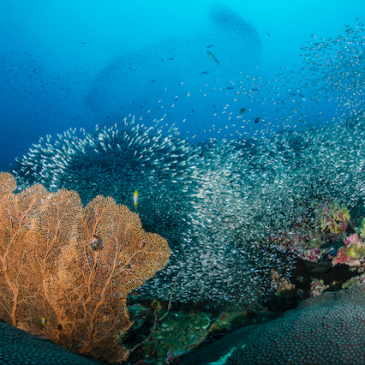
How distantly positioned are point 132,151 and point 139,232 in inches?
395

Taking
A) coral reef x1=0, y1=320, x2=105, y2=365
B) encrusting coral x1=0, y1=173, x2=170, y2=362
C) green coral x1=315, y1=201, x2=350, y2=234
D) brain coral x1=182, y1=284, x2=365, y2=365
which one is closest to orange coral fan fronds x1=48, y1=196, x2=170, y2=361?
encrusting coral x1=0, y1=173, x2=170, y2=362

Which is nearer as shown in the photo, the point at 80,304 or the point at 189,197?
the point at 80,304

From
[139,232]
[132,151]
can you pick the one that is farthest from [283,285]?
[132,151]

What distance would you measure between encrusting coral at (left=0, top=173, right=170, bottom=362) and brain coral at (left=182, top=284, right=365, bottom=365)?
1.86m

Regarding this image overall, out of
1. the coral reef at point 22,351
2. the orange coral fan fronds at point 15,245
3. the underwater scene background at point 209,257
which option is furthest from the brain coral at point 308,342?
the orange coral fan fronds at point 15,245

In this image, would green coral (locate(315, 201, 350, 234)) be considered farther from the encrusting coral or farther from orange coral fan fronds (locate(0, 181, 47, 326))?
orange coral fan fronds (locate(0, 181, 47, 326))

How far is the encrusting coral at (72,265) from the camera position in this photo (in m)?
3.67

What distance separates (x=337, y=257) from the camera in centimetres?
502

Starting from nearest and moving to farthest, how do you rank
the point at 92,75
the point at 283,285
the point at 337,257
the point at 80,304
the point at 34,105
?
the point at 80,304
the point at 337,257
the point at 283,285
the point at 92,75
the point at 34,105

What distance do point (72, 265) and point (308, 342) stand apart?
3891mm

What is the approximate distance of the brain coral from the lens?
2562 millimetres

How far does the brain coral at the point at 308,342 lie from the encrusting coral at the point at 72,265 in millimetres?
1865

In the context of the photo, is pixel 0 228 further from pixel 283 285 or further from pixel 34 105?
pixel 34 105

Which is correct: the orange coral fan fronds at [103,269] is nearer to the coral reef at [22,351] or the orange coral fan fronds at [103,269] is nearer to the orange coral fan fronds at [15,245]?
the orange coral fan fronds at [15,245]
